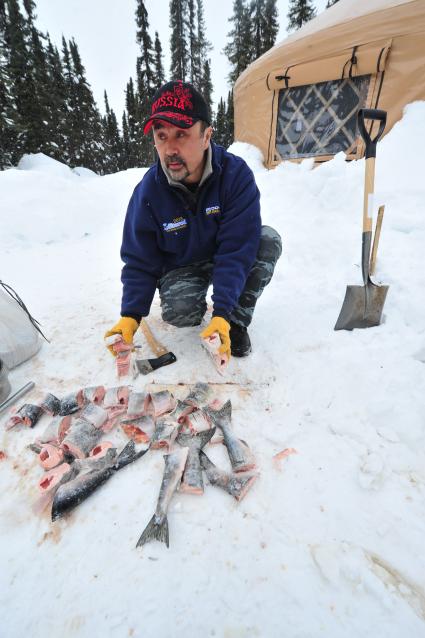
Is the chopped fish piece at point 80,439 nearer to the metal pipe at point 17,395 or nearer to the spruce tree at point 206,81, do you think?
the metal pipe at point 17,395

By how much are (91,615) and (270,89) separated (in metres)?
8.21

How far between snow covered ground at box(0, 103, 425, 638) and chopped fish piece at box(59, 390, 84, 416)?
0.69 ft

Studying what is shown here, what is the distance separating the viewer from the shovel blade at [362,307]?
90.5 inches

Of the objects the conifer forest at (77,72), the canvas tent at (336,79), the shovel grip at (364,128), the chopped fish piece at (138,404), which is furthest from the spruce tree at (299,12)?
the chopped fish piece at (138,404)

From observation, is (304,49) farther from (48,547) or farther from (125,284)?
(48,547)

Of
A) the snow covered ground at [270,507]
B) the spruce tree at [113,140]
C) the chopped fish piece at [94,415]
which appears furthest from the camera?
the spruce tree at [113,140]

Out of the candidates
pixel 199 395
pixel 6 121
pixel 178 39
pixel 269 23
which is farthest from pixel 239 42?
pixel 199 395

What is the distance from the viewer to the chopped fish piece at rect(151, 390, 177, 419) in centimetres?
168

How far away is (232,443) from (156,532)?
0.49 metres

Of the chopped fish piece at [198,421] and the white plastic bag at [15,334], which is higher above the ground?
the white plastic bag at [15,334]

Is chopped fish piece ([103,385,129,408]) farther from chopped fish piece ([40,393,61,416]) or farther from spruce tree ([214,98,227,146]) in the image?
A: spruce tree ([214,98,227,146])

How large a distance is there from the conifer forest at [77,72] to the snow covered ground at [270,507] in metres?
18.0

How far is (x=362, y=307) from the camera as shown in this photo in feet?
7.70

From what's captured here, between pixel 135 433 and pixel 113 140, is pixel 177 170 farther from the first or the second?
pixel 113 140
